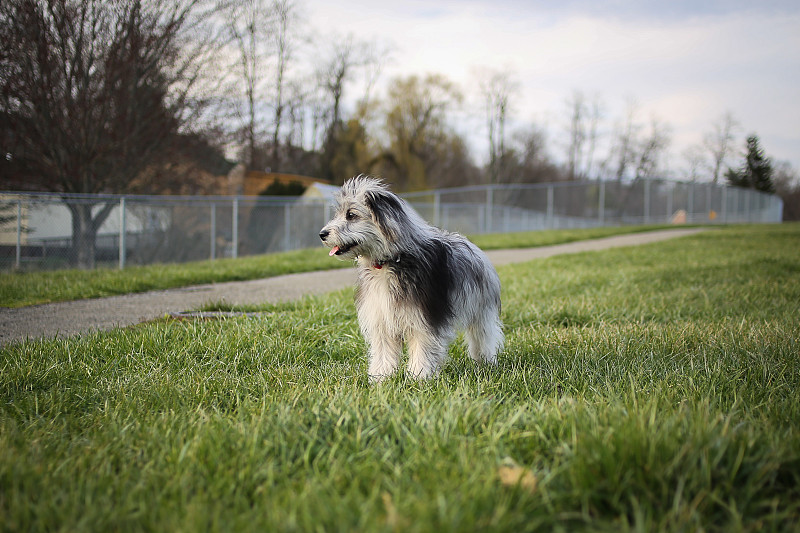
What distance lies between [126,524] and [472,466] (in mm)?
1190

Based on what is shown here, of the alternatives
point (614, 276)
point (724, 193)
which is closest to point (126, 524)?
point (614, 276)

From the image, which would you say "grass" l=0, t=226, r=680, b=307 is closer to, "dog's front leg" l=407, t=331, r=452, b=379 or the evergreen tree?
"dog's front leg" l=407, t=331, r=452, b=379

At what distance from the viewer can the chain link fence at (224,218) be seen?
12.2 m

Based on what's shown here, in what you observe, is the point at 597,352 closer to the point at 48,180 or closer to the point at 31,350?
the point at 31,350

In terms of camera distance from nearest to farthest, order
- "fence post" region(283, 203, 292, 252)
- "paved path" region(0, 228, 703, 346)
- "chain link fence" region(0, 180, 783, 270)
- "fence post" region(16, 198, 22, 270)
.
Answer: "paved path" region(0, 228, 703, 346)
"fence post" region(16, 198, 22, 270)
"chain link fence" region(0, 180, 783, 270)
"fence post" region(283, 203, 292, 252)

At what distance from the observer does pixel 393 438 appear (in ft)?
7.35

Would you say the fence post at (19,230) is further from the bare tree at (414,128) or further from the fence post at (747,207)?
the fence post at (747,207)

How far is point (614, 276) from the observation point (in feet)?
28.3

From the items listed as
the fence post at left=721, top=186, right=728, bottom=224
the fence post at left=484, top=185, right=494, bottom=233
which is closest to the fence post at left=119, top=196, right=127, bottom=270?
the fence post at left=484, top=185, right=494, bottom=233

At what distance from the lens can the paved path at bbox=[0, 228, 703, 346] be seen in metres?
5.27

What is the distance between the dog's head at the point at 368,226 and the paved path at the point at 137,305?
283 centimetres

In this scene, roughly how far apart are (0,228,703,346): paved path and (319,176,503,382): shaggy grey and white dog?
2882 millimetres

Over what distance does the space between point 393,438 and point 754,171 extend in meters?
66.0

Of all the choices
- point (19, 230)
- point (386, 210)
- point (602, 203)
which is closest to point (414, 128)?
point (602, 203)
